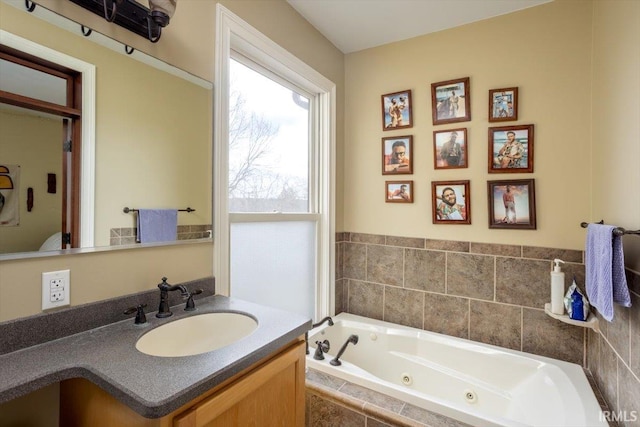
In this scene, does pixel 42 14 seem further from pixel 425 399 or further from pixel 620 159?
pixel 620 159

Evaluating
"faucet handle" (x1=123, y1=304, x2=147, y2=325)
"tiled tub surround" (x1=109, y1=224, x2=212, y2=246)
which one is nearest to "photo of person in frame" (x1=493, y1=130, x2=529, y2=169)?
"tiled tub surround" (x1=109, y1=224, x2=212, y2=246)

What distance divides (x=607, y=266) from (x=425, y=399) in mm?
966

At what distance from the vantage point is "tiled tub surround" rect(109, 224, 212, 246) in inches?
45.1

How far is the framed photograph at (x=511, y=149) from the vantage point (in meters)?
1.97

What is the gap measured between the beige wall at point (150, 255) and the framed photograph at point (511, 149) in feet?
5.07

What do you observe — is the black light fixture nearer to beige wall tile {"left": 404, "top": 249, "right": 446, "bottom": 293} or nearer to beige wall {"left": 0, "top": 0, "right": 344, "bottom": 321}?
beige wall {"left": 0, "top": 0, "right": 344, "bottom": 321}

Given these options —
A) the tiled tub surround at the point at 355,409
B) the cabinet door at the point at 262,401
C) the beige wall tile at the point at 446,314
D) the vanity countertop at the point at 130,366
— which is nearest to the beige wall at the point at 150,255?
the vanity countertop at the point at 130,366

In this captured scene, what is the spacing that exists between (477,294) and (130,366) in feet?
6.91

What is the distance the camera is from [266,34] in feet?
5.97

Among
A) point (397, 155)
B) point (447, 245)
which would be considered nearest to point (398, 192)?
point (397, 155)

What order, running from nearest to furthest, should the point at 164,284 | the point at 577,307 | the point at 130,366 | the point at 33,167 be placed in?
1. the point at 130,366
2. the point at 33,167
3. the point at 164,284
4. the point at 577,307

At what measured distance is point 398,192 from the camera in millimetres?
2418

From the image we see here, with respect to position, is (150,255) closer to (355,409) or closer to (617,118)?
(355,409)
